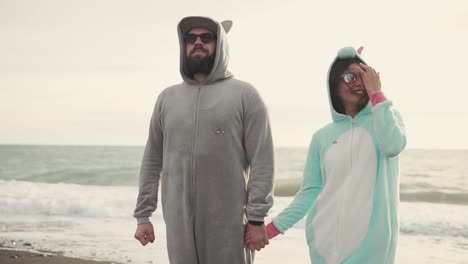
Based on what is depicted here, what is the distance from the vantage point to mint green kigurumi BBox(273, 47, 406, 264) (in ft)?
9.66

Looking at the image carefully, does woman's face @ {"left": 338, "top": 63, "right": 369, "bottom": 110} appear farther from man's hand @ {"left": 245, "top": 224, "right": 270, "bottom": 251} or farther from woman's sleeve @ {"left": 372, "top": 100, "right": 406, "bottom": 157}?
man's hand @ {"left": 245, "top": 224, "right": 270, "bottom": 251}

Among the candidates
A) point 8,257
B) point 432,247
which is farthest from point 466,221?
point 8,257

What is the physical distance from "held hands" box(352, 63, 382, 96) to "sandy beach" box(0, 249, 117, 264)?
4597 mm

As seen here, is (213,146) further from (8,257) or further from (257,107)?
(8,257)

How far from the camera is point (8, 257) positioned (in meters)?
7.09

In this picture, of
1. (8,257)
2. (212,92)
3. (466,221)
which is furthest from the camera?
(466,221)

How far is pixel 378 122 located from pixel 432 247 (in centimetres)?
620

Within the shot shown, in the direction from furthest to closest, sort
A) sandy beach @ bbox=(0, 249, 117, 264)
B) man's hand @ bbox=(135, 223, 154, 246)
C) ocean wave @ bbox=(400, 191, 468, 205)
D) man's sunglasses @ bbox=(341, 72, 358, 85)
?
ocean wave @ bbox=(400, 191, 468, 205), sandy beach @ bbox=(0, 249, 117, 264), man's hand @ bbox=(135, 223, 154, 246), man's sunglasses @ bbox=(341, 72, 358, 85)

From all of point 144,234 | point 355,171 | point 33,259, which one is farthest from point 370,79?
point 33,259

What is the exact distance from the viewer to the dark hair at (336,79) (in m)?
3.18

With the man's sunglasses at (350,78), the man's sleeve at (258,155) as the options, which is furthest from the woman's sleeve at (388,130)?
the man's sleeve at (258,155)

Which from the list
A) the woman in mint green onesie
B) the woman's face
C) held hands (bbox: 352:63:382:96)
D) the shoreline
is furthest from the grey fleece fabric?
the shoreline

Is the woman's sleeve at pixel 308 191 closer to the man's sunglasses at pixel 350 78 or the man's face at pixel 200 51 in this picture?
the man's sunglasses at pixel 350 78

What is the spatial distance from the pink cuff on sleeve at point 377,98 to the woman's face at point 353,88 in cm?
12
